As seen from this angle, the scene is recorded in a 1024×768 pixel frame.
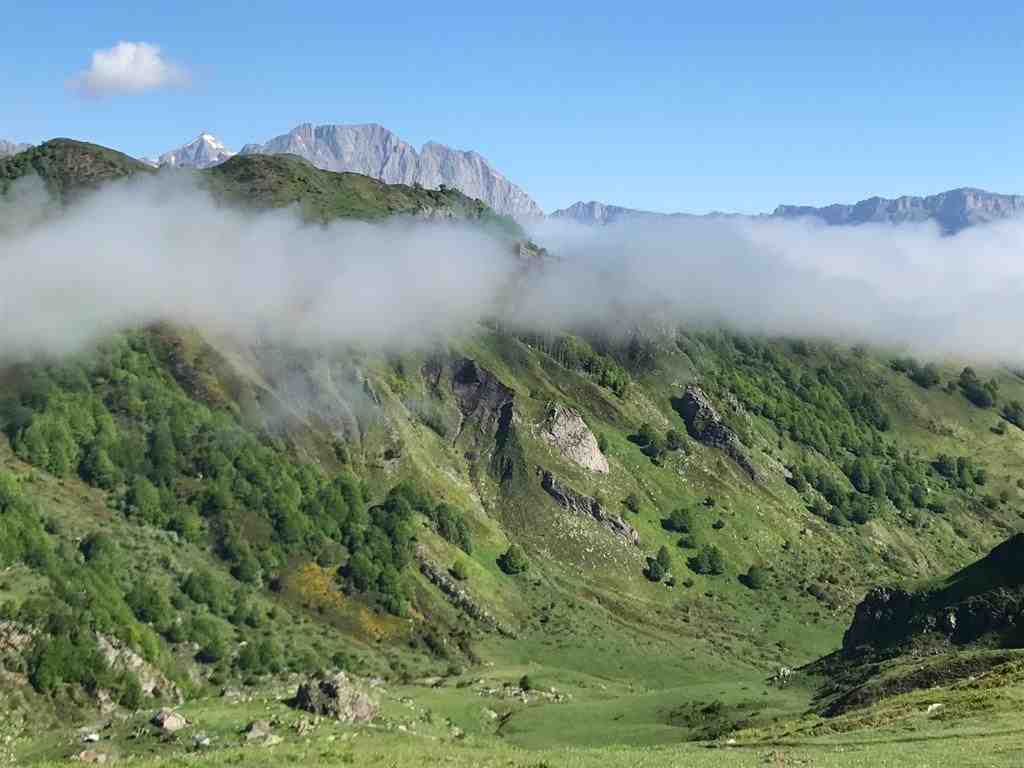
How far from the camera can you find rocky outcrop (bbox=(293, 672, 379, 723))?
98.3 m

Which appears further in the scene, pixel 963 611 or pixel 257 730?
pixel 963 611

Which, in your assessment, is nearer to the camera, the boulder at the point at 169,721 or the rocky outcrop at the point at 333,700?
the boulder at the point at 169,721

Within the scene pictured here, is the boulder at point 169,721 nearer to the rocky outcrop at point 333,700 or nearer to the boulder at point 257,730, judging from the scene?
the boulder at point 257,730

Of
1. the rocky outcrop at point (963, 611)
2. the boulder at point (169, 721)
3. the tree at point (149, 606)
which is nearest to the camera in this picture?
the boulder at point (169, 721)

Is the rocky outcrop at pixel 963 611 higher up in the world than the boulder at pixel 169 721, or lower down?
lower down

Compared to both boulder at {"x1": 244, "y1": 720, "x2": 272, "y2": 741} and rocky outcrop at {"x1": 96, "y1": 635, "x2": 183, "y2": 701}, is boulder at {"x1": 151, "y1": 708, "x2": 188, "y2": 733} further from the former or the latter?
rocky outcrop at {"x1": 96, "y1": 635, "x2": 183, "y2": 701}

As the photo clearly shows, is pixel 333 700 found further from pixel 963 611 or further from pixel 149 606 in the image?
pixel 149 606

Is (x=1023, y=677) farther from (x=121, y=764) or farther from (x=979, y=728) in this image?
(x=121, y=764)

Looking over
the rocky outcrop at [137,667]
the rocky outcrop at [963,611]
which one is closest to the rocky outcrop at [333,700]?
the rocky outcrop at [137,667]

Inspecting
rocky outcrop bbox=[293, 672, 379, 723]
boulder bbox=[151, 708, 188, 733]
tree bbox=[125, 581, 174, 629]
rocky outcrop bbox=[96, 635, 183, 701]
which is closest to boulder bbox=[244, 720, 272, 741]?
boulder bbox=[151, 708, 188, 733]

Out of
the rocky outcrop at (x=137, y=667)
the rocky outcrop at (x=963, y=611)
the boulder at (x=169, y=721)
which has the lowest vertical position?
the rocky outcrop at (x=137, y=667)

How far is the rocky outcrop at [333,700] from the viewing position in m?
98.3

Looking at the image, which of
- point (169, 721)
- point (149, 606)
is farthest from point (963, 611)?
point (149, 606)

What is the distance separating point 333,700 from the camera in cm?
9938
